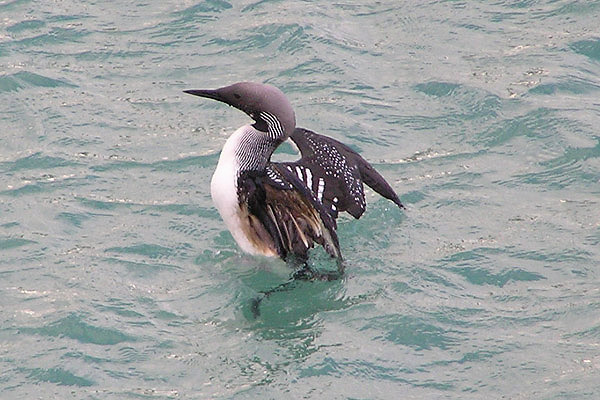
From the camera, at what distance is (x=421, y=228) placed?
855 cm

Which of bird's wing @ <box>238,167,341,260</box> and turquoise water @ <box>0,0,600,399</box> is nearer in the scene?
turquoise water @ <box>0,0,600,399</box>

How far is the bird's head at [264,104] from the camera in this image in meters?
7.87

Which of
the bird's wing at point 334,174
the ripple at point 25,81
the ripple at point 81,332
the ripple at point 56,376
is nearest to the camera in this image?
the ripple at point 56,376

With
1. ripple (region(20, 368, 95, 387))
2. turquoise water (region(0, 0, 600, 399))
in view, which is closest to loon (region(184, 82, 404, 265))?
turquoise water (region(0, 0, 600, 399))

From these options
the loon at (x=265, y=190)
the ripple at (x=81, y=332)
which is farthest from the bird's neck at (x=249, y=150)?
the ripple at (x=81, y=332)

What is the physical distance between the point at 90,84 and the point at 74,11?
156 cm

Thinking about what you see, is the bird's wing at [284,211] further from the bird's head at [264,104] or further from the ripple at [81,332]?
the ripple at [81,332]

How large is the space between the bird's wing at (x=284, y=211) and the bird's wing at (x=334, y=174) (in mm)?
325

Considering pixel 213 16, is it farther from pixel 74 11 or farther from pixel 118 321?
pixel 118 321

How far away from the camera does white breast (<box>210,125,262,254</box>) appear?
7.89 m

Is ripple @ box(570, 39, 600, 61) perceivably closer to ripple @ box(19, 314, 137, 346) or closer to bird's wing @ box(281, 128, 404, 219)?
bird's wing @ box(281, 128, 404, 219)

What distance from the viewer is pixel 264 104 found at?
788 cm

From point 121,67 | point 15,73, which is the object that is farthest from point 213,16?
point 15,73

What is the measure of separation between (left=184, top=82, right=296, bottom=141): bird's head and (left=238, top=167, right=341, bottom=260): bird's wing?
252 millimetres
